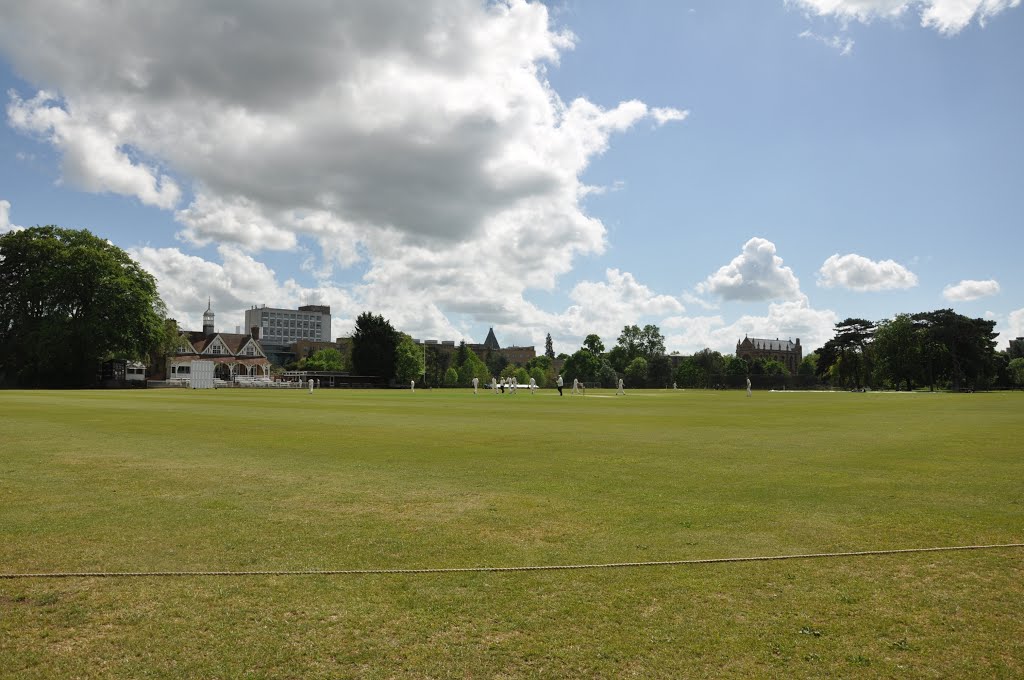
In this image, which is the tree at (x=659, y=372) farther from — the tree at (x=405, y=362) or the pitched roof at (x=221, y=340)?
the pitched roof at (x=221, y=340)

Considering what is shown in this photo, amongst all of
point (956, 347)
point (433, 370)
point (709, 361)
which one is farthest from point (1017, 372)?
point (433, 370)

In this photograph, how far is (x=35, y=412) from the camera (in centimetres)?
2884

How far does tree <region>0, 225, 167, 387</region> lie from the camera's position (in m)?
73.5

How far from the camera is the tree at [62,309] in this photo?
7350 cm

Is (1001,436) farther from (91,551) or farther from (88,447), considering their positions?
(88,447)

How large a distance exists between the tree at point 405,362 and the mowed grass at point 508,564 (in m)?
107

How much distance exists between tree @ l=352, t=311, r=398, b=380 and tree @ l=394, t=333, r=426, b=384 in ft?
6.09

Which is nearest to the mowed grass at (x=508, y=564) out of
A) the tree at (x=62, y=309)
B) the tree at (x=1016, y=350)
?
the tree at (x=62, y=309)

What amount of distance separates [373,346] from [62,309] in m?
49.8

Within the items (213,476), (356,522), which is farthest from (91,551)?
(213,476)

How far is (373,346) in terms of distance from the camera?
118 metres

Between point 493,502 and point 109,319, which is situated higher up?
point 109,319

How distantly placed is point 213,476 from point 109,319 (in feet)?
246

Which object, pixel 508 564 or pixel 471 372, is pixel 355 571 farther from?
pixel 471 372
